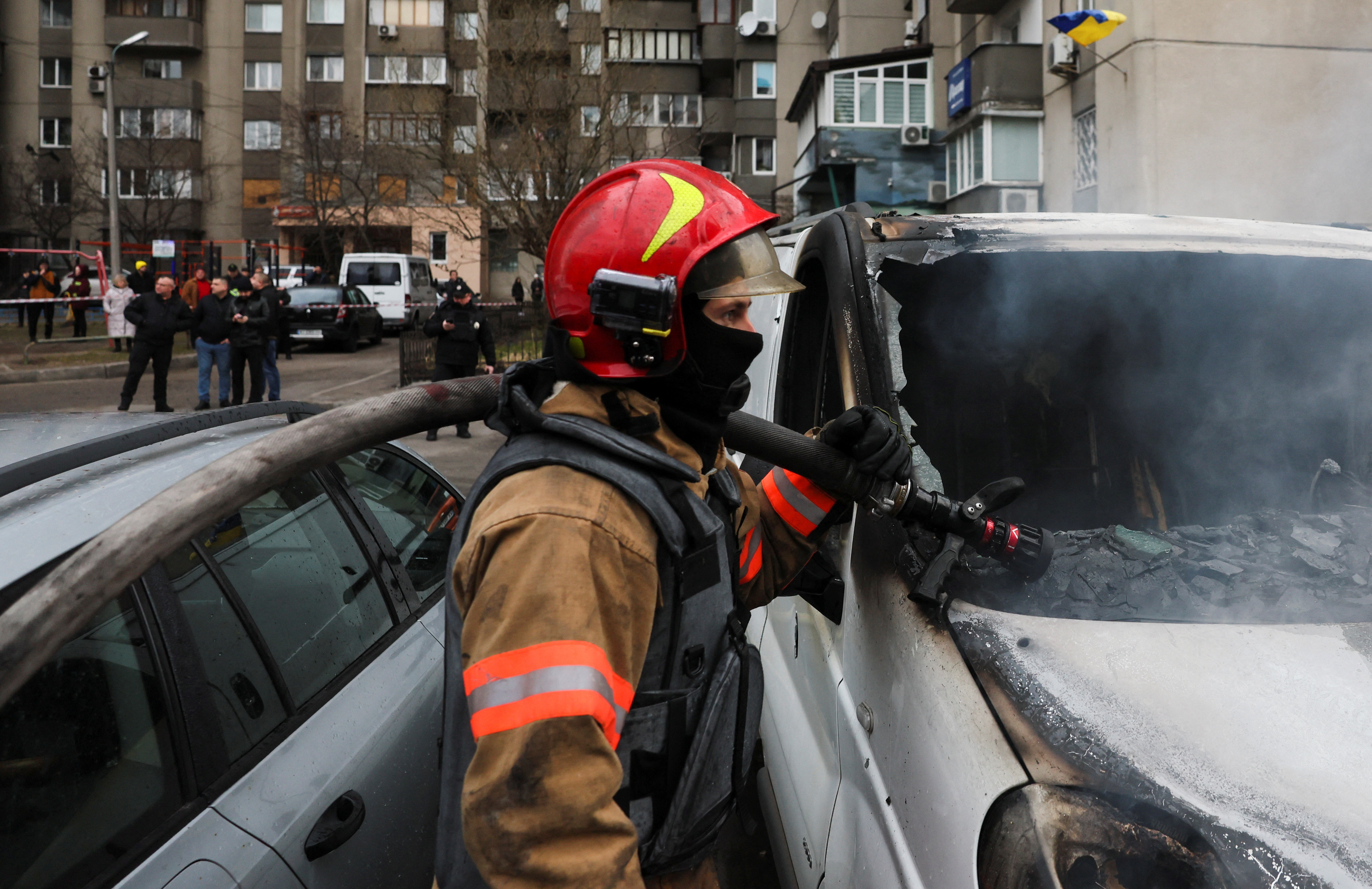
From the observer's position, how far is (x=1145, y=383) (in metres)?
2.73

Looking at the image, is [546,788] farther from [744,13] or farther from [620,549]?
[744,13]

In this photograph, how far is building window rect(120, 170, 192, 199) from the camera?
39.1 meters

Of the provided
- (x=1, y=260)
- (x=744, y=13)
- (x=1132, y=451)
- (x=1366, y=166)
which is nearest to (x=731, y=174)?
(x=744, y=13)

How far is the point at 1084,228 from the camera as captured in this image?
2449mm

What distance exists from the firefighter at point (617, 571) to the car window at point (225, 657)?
1.83 feet

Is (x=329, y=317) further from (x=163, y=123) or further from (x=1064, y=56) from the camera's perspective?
(x=163, y=123)

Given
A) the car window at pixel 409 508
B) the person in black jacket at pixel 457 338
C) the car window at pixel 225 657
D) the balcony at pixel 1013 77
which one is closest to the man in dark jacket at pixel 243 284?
the person in black jacket at pixel 457 338

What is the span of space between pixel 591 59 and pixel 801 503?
21100 mm

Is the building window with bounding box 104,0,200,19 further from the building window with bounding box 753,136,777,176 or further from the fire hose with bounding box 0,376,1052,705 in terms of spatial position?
the fire hose with bounding box 0,376,1052,705

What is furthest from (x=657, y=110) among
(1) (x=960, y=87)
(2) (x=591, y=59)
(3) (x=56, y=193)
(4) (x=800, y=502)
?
(4) (x=800, y=502)

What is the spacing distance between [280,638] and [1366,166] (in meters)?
10.7

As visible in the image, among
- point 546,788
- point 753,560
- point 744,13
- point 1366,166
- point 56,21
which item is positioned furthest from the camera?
point 56,21

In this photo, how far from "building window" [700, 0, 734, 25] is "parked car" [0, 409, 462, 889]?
1631 inches

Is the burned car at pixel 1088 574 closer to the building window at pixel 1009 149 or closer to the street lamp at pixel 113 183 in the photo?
the building window at pixel 1009 149
